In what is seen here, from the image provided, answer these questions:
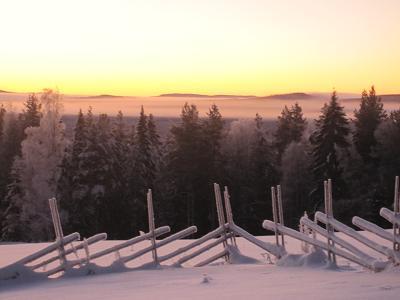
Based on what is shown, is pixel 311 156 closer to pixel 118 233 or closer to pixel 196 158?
pixel 196 158

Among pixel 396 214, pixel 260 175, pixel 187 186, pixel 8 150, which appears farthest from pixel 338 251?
pixel 8 150

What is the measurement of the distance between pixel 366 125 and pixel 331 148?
187 inches

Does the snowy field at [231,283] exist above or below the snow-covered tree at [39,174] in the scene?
above

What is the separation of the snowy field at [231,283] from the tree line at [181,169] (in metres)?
30.8

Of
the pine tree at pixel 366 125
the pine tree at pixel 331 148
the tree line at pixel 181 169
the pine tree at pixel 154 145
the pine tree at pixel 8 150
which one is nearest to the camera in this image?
the tree line at pixel 181 169

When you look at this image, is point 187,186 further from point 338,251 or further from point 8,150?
point 338,251

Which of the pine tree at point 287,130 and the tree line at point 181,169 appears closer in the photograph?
the tree line at point 181,169

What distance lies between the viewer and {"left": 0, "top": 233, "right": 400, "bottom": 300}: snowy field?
7.88 meters

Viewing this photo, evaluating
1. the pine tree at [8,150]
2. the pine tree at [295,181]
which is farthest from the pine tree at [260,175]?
the pine tree at [8,150]

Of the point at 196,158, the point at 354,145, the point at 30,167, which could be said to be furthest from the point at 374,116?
the point at 30,167

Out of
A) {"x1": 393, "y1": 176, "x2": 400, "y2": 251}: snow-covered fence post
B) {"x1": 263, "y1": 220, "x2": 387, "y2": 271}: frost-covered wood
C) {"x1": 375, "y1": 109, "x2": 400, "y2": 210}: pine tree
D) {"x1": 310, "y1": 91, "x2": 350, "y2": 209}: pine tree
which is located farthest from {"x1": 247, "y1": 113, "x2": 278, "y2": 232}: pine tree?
{"x1": 393, "y1": 176, "x2": 400, "y2": 251}: snow-covered fence post

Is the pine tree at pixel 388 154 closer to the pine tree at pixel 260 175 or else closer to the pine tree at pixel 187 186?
the pine tree at pixel 260 175

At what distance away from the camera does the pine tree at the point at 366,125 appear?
A: 48094 millimetres

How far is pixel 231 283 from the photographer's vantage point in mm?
9438
